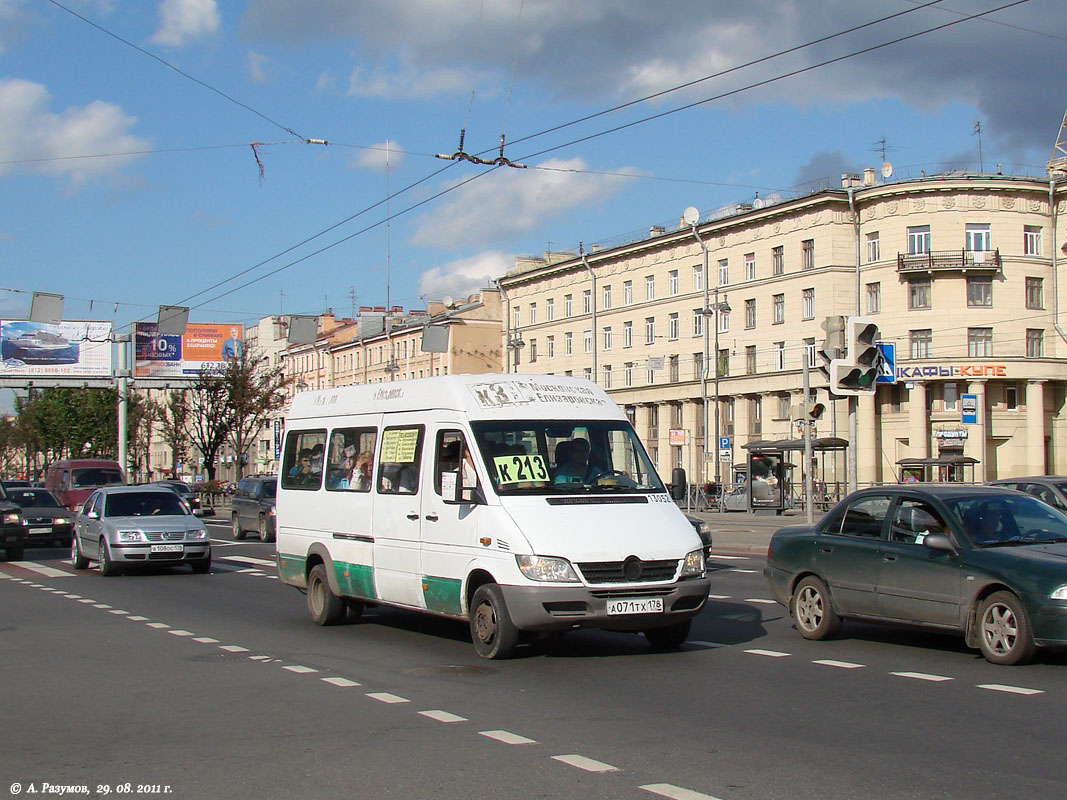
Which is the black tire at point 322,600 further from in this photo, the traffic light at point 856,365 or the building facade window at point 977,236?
the building facade window at point 977,236

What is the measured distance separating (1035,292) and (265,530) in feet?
139

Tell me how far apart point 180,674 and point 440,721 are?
3.21 m

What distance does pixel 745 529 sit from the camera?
1464 inches

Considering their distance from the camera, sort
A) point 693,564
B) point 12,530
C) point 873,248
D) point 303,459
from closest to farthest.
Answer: point 693,564, point 303,459, point 12,530, point 873,248

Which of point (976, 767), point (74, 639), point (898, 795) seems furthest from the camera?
point (74, 639)

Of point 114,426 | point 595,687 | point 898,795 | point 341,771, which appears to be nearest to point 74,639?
point 595,687

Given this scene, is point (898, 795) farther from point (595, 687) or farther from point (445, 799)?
point (595, 687)

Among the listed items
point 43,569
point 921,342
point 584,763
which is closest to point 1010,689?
point 584,763

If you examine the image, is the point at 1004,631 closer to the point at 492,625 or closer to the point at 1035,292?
the point at 492,625

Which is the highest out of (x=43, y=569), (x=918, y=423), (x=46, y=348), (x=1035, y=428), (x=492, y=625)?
(x=46, y=348)

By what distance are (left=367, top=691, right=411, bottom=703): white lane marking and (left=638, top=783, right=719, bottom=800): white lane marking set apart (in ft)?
9.91

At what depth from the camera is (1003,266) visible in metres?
59.4

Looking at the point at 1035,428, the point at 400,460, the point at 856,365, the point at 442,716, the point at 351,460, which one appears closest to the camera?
the point at 442,716

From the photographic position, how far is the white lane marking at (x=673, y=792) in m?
6.04
